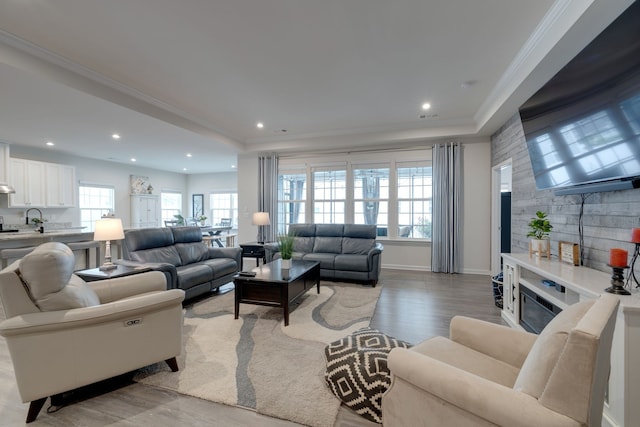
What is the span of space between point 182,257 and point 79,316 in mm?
2521

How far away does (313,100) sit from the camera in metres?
4.25

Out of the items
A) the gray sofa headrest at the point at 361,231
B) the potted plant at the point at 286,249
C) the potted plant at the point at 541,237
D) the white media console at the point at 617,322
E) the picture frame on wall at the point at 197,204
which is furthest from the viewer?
the picture frame on wall at the point at 197,204

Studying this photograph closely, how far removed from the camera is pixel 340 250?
17.1 feet

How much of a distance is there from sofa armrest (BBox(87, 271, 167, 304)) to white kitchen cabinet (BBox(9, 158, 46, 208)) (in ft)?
19.8

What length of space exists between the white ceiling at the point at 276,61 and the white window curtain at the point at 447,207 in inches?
17.2

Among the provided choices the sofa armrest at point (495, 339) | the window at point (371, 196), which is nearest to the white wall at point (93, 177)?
the window at point (371, 196)

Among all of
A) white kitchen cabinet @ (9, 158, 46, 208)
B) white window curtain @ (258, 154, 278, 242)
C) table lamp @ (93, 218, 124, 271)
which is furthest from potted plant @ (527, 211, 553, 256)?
white kitchen cabinet @ (9, 158, 46, 208)

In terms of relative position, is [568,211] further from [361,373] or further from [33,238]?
[33,238]

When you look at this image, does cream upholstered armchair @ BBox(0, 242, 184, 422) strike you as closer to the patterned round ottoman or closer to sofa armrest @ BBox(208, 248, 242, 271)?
the patterned round ottoman

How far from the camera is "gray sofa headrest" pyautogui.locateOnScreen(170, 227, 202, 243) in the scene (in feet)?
14.1

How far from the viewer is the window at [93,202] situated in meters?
7.53

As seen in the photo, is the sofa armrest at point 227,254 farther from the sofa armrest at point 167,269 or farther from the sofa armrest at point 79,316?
the sofa armrest at point 79,316

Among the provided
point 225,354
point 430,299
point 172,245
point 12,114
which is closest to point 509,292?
point 430,299

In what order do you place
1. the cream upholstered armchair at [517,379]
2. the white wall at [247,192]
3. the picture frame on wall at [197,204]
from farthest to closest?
1. the picture frame on wall at [197,204]
2. the white wall at [247,192]
3. the cream upholstered armchair at [517,379]
